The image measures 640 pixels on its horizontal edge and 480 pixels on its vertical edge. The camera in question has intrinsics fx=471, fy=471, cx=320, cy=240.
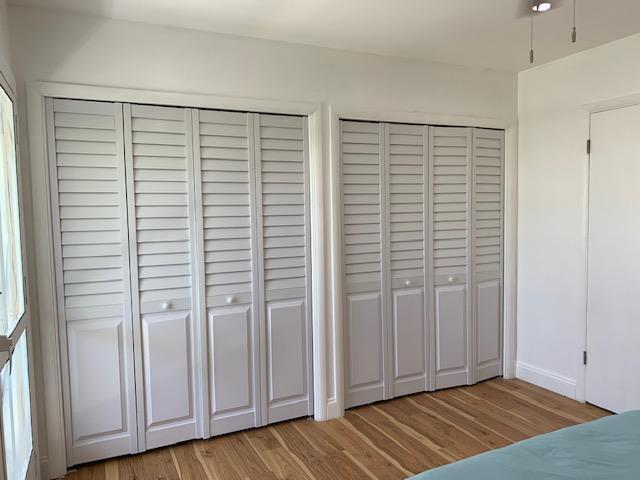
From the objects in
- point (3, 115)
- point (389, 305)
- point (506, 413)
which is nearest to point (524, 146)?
point (389, 305)

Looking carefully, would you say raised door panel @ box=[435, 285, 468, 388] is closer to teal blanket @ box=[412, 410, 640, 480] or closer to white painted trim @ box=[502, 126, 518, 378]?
white painted trim @ box=[502, 126, 518, 378]

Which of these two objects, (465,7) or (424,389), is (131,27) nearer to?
(465,7)

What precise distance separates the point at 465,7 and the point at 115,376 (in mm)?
2621

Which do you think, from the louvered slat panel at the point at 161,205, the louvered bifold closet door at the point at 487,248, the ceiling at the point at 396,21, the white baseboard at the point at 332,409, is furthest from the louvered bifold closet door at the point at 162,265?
the louvered bifold closet door at the point at 487,248

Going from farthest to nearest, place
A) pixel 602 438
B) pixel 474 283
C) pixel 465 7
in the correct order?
pixel 474 283
pixel 465 7
pixel 602 438

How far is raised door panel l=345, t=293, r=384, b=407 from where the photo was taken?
3.11 metres

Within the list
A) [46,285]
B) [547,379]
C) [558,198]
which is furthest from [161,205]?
[547,379]

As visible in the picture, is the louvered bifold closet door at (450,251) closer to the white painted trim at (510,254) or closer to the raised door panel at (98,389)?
the white painted trim at (510,254)

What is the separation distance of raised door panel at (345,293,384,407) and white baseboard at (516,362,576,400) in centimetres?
121

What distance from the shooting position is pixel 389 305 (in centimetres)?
322

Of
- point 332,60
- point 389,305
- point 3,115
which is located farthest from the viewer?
point 389,305

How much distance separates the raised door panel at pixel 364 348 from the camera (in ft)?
10.2

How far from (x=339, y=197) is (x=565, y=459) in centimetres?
193

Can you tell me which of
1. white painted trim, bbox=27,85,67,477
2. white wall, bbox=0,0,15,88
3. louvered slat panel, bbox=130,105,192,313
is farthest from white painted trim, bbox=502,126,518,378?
white wall, bbox=0,0,15,88
